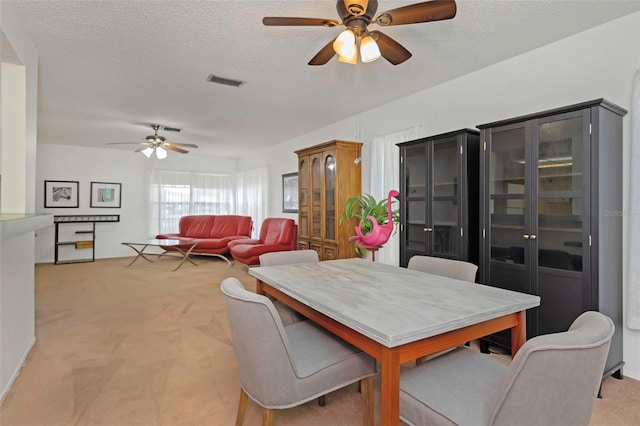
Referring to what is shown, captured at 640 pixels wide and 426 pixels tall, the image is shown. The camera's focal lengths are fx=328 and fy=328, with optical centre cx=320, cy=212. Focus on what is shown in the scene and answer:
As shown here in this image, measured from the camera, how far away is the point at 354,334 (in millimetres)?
1343

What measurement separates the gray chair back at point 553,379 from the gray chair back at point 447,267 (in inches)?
40.2

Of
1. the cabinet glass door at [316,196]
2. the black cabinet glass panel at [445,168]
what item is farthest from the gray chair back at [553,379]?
the cabinet glass door at [316,196]

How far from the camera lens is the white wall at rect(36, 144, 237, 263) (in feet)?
22.2

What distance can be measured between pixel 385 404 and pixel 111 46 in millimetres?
3255

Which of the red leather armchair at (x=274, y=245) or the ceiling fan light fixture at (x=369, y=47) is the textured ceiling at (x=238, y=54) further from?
the red leather armchair at (x=274, y=245)

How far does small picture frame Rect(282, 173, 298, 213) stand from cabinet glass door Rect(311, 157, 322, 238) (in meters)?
1.36

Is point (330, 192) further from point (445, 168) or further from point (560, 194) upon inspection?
point (560, 194)

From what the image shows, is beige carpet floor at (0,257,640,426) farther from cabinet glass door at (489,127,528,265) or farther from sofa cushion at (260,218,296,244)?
sofa cushion at (260,218,296,244)

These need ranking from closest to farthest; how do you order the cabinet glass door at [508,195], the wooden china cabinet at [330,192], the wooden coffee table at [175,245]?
the cabinet glass door at [508,195]
the wooden china cabinet at [330,192]
the wooden coffee table at [175,245]

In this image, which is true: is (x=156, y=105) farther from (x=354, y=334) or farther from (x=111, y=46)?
(x=354, y=334)

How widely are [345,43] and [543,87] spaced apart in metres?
1.96

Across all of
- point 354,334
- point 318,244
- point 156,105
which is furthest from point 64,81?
point 354,334

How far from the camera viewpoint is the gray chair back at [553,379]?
937 millimetres

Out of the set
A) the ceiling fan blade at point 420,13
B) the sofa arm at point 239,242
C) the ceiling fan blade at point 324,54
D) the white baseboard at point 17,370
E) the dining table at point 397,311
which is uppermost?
the ceiling fan blade at point 420,13
